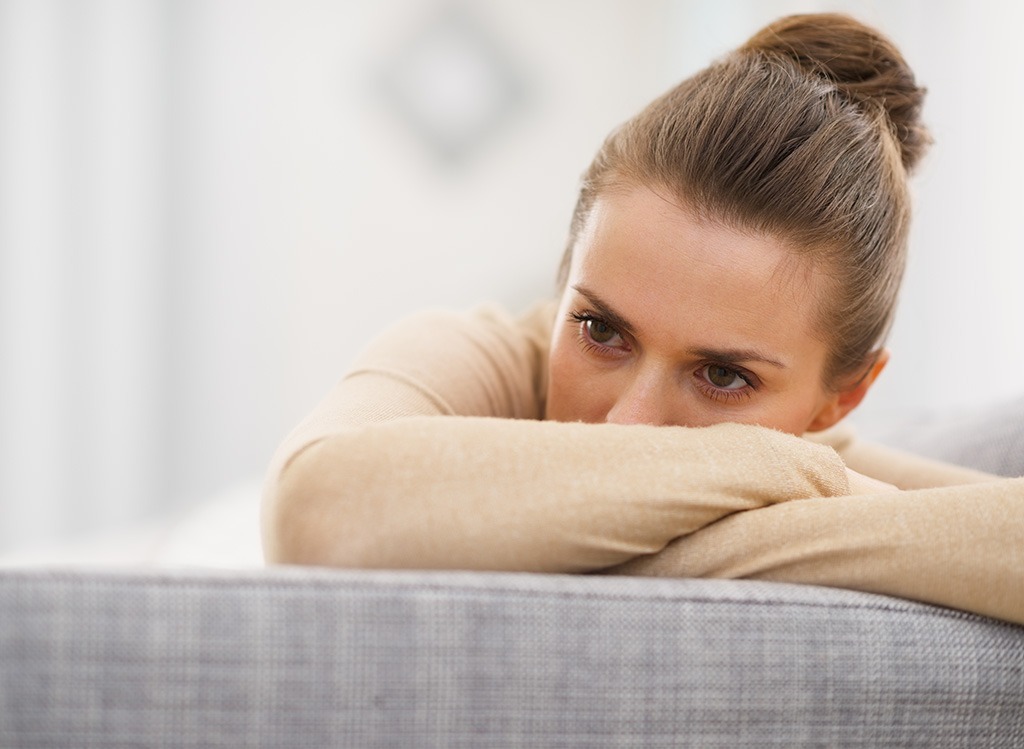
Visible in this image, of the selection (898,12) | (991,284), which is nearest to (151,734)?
(991,284)

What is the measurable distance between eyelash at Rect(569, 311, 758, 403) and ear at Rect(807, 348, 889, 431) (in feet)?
0.66

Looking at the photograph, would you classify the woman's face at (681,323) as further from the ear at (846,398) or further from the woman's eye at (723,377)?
the ear at (846,398)

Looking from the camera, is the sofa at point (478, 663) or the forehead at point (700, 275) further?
the forehead at point (700, 275)

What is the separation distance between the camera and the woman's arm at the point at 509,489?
0.69m

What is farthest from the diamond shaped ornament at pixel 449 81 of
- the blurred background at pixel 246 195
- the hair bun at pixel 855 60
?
the hair bun at pixel 855 60

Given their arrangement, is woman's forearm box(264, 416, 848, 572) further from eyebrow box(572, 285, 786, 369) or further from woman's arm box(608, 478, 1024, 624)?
eyebrow box(572, 285, 786, 369)

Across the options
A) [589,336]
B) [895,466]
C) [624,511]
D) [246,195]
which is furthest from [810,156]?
[246,195]

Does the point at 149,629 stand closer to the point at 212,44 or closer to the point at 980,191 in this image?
the point at 980,191

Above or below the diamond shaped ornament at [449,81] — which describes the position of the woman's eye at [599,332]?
below

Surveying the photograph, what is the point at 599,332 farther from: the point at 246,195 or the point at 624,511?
the point at 246,195

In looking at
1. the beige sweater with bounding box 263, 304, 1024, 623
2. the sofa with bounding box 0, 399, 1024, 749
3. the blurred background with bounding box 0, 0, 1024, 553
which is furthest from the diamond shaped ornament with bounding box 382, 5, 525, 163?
the sofa with bounding box 0, 399, 1024, 749

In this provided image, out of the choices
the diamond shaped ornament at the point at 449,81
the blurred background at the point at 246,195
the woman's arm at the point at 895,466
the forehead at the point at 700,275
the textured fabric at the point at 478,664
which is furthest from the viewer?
the diamond shaped ornament at the point at 449,81

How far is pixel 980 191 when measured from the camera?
2.32 meters

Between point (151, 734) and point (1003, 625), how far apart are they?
0.59m
